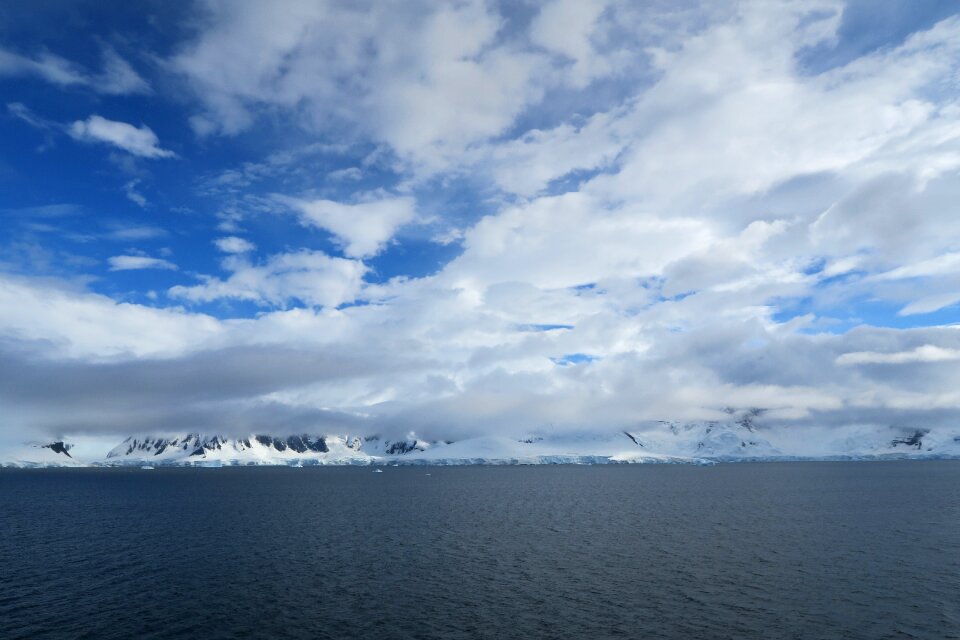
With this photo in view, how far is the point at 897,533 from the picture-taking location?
4341 inches

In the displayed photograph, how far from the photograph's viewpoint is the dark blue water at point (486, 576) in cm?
5794

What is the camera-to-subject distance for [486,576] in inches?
3088

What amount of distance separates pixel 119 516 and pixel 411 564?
359 feet

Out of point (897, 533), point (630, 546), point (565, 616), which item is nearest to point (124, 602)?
point (565, 616)

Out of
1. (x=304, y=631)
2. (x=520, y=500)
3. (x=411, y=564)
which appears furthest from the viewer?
(x=520, y=500)

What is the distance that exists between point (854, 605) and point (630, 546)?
3922cm

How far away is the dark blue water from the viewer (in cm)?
5794

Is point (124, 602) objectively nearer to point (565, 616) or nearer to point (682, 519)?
point (565, 616)

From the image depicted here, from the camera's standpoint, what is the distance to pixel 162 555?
3713 inches

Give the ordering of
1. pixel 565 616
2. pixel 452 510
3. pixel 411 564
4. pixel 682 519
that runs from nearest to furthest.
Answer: pixel 565 616 → pixel 411 564 → pixel 682 519 → pixel 452 510

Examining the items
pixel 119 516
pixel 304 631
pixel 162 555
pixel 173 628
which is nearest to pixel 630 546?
pixel 304 631

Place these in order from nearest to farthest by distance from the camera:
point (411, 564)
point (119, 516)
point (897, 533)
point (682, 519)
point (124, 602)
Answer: point (124, 602) < point (411, 564) < point (897, 533) < point (682, 519) < point (119, 516)

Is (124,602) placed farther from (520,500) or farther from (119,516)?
(520,500)

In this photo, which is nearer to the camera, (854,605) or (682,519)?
(854,605)
